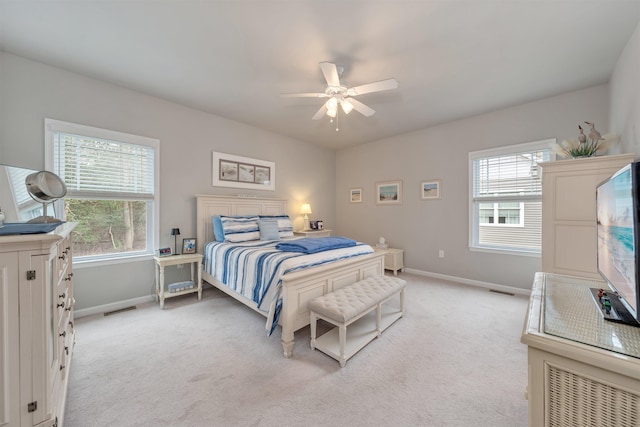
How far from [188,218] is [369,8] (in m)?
3.39

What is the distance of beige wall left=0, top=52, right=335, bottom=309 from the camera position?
238 cm

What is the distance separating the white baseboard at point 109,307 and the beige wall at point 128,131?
5 cm

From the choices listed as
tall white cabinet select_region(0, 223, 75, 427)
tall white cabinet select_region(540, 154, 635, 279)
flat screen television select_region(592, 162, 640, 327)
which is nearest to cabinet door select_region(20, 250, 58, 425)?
tall white cabinet select_region(0, 223, 75, 427)

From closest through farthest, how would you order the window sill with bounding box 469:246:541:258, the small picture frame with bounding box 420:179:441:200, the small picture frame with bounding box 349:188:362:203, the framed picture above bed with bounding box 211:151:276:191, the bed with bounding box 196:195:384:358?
the bed with bounding box 196:195:384:358, the window sill with bounding box 469:246:541:258, the framed picture above bed with bounding box 211:151:276:191, the small picture frame with bounding box 420:179:441:200, the small picture frame with bounding box 349:188:362:203

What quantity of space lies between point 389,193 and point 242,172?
2.94 m

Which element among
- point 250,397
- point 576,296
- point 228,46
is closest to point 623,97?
point 576,296

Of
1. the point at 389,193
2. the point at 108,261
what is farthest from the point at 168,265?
the point at 389,193

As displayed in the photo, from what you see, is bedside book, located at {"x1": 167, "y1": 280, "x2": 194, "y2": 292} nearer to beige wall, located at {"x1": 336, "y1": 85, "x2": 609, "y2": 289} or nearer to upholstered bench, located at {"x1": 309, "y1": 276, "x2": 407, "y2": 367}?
upholstered bench, located at {"x1": 309, "y1": 276, "x2": 407, "y2": 367}

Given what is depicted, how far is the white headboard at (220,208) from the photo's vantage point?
11.8 ft

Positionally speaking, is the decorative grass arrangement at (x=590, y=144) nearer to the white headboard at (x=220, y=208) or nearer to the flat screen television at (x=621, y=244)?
the flat screen television at (x=621, y=244)

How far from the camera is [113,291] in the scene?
292 centimetres

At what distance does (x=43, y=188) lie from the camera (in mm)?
1328

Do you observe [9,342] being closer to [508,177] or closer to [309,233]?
[309,233]

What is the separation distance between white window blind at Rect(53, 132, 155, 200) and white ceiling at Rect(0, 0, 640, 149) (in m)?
0.78
